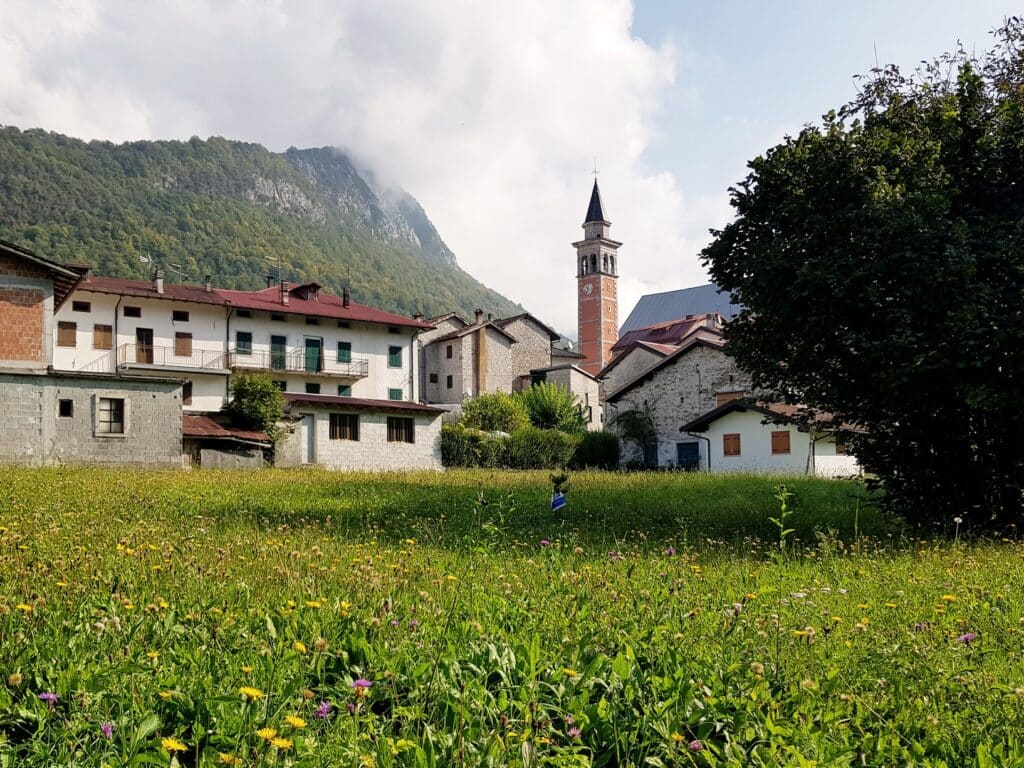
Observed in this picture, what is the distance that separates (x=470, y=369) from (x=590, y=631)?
55689mm

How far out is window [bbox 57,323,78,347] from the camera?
42406 millimetres

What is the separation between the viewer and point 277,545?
7133mm

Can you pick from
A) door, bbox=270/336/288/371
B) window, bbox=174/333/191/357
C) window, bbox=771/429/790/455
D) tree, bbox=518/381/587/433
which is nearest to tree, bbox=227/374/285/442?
window, bbox=174/333/191/357

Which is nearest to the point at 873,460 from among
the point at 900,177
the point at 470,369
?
the point at 900,177

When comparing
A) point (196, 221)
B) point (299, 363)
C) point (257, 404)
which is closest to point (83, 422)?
point (257, 404)

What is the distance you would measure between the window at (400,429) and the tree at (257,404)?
5504 millimetres

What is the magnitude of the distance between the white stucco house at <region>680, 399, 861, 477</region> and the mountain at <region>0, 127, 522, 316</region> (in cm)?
3873

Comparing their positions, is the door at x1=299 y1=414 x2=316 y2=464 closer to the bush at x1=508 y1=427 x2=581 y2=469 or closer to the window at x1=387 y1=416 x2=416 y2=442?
the window at x1=387 y1=416 x2=416 y2=442

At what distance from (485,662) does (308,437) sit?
1462 inches

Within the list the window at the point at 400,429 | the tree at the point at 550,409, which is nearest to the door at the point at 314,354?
the window at the point at 400,429

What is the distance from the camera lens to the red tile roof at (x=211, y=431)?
34688 millimetres

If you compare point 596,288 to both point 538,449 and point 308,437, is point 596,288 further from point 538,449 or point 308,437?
point 308,437

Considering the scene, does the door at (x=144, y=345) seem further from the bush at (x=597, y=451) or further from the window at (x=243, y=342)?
the bush at (x=597, y=451)

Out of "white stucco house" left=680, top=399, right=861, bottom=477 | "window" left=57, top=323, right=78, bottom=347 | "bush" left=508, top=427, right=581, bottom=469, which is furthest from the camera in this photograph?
"bush" left=508, top=427, right=581, bottom=469
